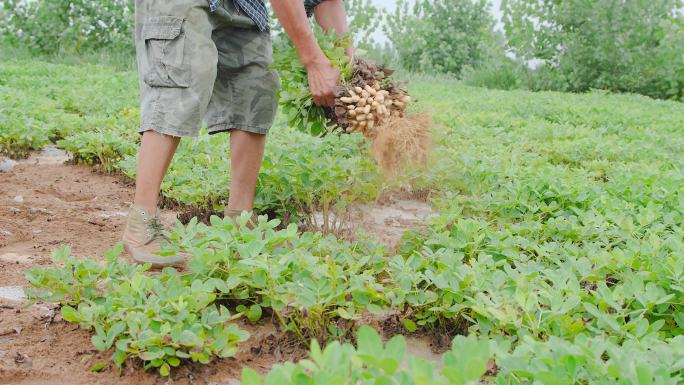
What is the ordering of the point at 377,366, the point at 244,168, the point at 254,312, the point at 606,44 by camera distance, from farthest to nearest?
the point at 606,44, the point at 244,168, the point at 254,312, the point at 377,366

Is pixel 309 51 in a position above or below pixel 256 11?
below

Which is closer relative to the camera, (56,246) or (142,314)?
(142,314)

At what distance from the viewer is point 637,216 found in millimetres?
3307

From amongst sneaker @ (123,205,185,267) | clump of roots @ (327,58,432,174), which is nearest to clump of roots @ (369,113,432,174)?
clump of roots @ (327,58,432,174)

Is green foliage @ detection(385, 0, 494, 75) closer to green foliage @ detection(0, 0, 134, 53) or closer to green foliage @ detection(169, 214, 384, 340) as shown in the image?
green foliage @ detection(0, 0, 134, 53)

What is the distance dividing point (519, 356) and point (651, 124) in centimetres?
712

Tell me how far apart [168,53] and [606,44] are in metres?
13.8

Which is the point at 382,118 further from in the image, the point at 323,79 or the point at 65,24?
the point at 65,24

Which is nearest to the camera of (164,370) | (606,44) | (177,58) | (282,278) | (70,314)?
(164,370)

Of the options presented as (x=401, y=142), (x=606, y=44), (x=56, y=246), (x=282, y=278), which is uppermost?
(x=606, y=44)

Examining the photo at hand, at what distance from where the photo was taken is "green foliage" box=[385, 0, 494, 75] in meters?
18.5

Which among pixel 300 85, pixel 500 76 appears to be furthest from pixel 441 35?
pixel 300 85

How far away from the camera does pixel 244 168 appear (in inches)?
141

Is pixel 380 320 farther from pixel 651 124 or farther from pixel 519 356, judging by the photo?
pixel 651 124
